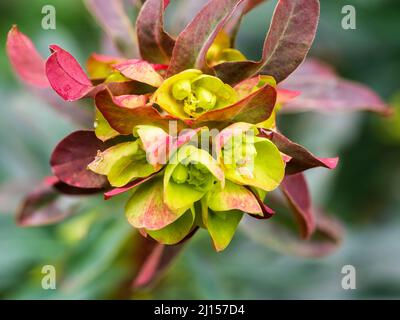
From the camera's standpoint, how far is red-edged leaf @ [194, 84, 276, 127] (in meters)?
1.21

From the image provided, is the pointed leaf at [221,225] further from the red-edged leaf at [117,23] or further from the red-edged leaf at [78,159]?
the red-edged leaf at [117,23]

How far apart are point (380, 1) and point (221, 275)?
3.78ft

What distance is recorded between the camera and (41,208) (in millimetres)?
1693

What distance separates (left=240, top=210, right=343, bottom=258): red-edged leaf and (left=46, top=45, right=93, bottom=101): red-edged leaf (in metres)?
0.72

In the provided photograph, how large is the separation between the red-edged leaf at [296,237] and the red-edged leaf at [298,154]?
535 mm

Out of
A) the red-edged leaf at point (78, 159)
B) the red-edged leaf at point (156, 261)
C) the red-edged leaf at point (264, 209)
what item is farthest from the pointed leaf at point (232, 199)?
the red-edged leaf at point (156, 261)

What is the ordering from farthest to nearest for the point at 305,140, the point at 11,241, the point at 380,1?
the point at 380,1 < the point at 305,140 < the point at 11,241

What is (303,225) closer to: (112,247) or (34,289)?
(112,247)

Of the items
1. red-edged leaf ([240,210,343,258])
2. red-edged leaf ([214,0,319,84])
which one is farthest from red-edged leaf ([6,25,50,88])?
red-edged leaf ([240,210,343,258])

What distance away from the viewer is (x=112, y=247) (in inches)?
73.0

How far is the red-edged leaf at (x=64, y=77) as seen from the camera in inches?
47.6

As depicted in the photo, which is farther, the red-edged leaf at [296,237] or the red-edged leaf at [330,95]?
the red-edged leaf at [296,237]

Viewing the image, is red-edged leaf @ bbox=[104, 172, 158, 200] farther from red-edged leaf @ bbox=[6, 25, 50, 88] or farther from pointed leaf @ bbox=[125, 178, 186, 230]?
red-edged leaf @ bbox=[6, 25, 50, 88]
